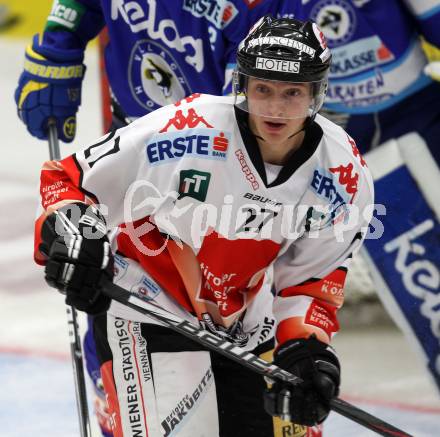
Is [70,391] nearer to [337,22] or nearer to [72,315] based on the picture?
[72,315]

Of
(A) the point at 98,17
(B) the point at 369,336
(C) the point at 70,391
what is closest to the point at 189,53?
(A) the point at 98,17

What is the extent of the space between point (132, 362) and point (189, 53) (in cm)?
105

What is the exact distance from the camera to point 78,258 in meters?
2.58

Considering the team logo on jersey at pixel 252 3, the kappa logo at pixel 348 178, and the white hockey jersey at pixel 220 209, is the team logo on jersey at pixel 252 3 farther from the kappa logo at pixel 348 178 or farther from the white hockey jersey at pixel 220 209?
the kappa logo at pixel 348 178

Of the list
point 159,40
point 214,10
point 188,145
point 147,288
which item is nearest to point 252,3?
point 214,10

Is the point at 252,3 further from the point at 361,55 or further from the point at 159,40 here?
the point at 361,55

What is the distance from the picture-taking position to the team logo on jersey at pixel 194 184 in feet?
9.29

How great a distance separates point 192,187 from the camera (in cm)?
286

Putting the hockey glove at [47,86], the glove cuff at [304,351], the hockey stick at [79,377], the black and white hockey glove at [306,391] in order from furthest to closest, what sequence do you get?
the hockey glove at [47,86], the hockey stick at [79,377], the glove cuff at [304,351], the black and white hockey glove at [306,391]

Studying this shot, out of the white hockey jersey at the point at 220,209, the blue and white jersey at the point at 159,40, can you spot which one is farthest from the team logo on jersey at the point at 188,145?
the blue and white jersey at the point at 159,40

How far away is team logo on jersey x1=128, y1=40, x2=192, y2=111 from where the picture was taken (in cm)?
362

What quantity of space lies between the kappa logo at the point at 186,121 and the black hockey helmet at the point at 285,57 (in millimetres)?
92

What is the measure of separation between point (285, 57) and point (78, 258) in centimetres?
62

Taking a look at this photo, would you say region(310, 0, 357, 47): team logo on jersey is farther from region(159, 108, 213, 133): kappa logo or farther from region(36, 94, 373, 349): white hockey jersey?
region(159, 108, 213, 133): kappa logo
